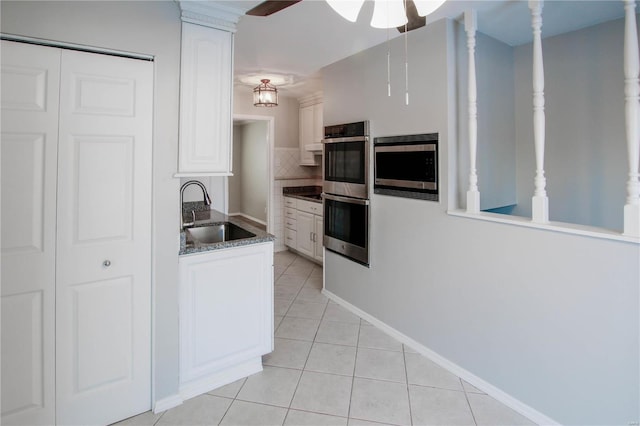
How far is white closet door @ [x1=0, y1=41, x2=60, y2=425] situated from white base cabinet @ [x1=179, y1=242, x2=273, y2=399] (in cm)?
64

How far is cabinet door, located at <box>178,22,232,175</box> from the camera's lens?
76.6 inches

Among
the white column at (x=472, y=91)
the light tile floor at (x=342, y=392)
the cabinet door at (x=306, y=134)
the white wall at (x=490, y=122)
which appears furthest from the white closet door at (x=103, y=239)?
the cabinet door at (x=306, y=134)

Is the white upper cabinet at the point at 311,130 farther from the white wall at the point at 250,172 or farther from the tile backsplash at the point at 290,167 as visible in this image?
the white wall at the point at 250,172

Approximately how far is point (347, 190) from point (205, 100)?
5.34 feet

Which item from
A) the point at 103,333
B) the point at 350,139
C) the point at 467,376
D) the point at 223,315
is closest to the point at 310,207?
the point at 350,139

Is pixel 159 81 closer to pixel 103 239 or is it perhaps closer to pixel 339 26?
pixel 103 239

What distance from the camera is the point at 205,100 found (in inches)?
79.3

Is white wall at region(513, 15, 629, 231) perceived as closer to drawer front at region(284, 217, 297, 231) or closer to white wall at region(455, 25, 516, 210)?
white wall at region(455, 25, 516, 210)

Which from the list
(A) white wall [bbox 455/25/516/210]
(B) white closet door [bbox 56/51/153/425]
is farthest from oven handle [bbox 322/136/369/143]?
(B) white closet door [bbox 56/51/153/425]

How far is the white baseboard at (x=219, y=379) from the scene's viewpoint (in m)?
2.09

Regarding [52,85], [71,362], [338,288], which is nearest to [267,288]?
[71,362]

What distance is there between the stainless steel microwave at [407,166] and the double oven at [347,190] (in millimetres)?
163

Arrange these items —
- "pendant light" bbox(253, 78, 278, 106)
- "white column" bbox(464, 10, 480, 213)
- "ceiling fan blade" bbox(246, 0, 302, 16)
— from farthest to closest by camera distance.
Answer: "pendant light" bbox(253, 78, 278, 106) < "white column" bbox(464, 10, 480, 213) < "ceiling fan blade" bbox(246, 0, 302, 16)

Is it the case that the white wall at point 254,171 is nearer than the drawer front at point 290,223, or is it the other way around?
the drawer front at point 290,223
